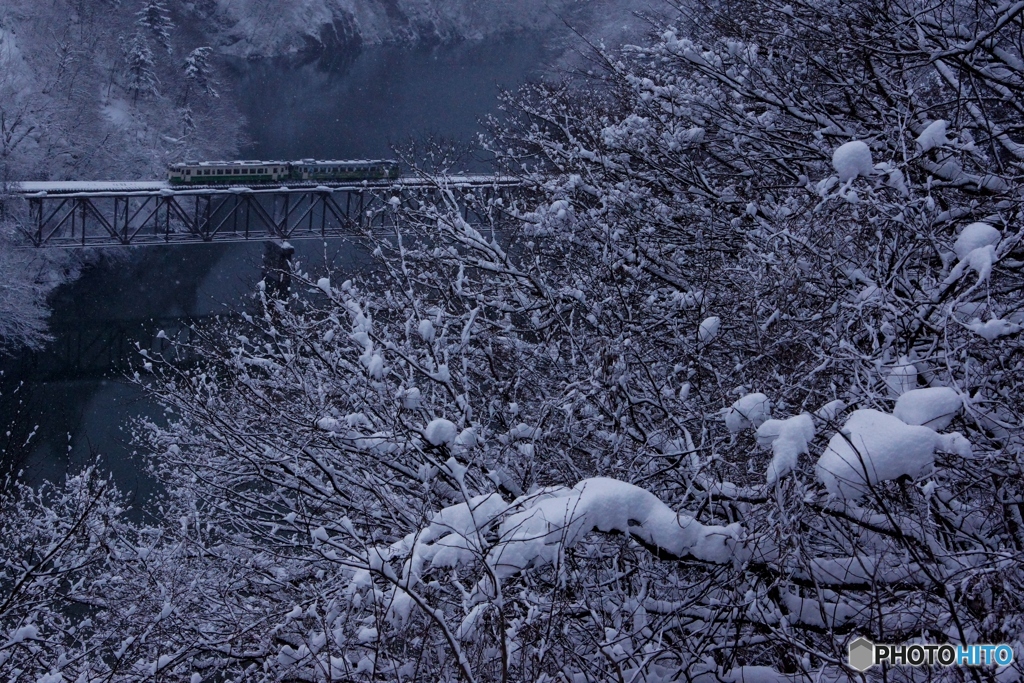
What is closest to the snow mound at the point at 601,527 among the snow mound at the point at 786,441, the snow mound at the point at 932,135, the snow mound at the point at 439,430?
the snow mound at the point at 786,441

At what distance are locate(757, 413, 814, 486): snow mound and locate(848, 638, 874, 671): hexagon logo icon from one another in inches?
27.1

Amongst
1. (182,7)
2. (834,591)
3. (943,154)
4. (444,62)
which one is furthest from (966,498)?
(182,7)

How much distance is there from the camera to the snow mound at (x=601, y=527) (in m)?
3.46

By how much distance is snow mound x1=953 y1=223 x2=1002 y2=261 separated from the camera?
13.3ft

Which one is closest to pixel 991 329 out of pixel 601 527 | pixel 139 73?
pixel 601 527

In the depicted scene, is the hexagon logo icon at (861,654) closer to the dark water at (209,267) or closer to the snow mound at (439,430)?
the snow mound at (439,430)

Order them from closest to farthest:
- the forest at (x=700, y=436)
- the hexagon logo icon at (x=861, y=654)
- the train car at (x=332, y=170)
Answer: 1. the hexagon logo icon at (x=861, y=654)
2. the forest at (x=700, y=436)
3. the train car at (x=332, y=170)

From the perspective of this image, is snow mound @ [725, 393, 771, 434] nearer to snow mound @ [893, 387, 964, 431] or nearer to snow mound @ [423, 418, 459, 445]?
snow mound @ [893, 387, 964, 431]

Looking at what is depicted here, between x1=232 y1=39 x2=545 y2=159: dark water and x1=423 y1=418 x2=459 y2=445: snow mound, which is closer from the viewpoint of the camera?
x1=423 y1=418 x2=459 y2=445: snow mound

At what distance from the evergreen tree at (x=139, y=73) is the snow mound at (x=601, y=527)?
148ft

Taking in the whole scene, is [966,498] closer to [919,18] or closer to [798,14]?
[919,18]

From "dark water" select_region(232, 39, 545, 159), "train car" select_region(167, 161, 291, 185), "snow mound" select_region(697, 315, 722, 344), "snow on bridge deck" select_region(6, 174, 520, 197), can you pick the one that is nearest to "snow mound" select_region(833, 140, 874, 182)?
"snow mound" select_region(697, 315, 722, 344)

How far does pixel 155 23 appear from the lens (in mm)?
47500

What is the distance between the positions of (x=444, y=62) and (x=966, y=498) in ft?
163
